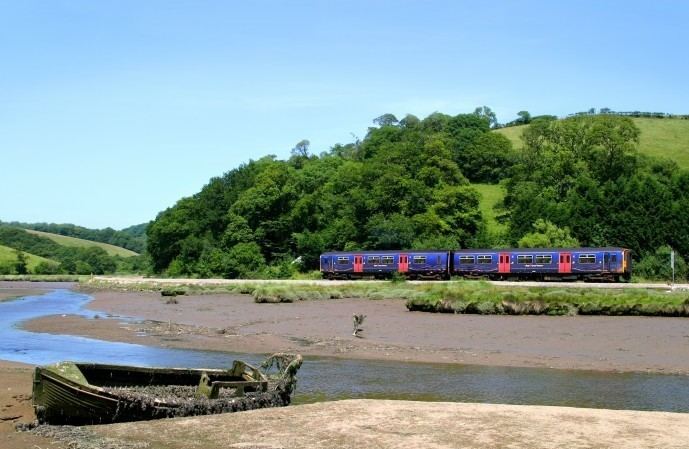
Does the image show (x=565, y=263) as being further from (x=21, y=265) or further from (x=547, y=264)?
(x=21, y=265)

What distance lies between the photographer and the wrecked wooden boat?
1421 centimetres

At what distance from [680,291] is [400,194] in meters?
52.5

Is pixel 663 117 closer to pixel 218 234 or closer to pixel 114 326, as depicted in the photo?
pixel 218 234

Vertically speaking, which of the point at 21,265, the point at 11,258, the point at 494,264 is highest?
the point at 494,264

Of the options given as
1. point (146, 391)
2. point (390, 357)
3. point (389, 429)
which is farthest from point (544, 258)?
point (389, 429)

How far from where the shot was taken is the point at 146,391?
17031 millimetres

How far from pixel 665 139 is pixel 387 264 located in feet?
246

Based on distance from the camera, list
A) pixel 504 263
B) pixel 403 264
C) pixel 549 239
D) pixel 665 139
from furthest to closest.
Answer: pixel 665 139 → pixel 549 239 → pixel 403 264 → pixel 504 263

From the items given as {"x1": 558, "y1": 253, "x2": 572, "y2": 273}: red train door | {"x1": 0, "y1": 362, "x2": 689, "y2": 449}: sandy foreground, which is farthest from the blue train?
{"x1": 0, "y1": 362, "x2": 689, "y2": 449}: sandy foreground

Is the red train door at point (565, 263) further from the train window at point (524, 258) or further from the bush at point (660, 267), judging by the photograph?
the bush at point (660, 267)

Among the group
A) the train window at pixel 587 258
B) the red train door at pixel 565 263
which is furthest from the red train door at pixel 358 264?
the train window at pixel 587 258

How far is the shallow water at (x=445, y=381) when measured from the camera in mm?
18094

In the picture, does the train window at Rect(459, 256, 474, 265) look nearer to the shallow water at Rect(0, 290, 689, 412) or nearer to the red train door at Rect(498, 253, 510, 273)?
the red train door at Rect(498, 253, 510, 273)

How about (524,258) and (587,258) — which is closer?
(587,258)
